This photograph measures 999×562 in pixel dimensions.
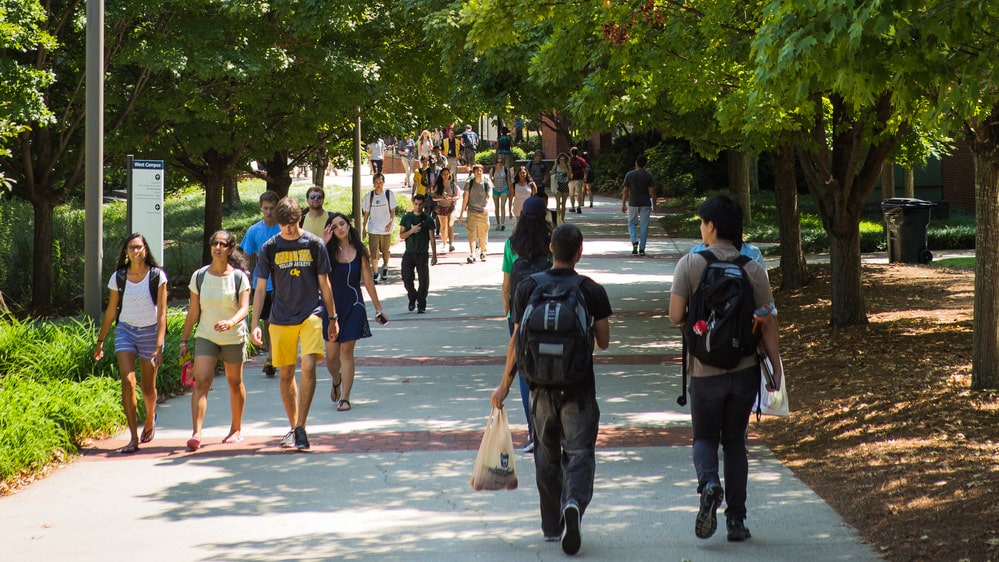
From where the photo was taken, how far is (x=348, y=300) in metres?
9.74

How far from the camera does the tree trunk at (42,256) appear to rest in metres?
18.2

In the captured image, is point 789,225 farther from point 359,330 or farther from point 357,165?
point 357,165

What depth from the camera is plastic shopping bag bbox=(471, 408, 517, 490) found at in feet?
20.2

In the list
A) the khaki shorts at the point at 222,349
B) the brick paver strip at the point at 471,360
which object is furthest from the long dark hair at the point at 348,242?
the brick paver strip at the point at 471,360

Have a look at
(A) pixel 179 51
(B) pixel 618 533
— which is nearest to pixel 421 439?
(B) pixel 618 533

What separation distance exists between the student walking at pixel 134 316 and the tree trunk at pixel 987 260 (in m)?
5.99

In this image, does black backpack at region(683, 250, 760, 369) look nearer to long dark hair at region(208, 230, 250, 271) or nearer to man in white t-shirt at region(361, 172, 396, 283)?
long dark hair at region(208, 230, 250, 271)

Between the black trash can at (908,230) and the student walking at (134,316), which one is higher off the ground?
the black trash can at (908,230)

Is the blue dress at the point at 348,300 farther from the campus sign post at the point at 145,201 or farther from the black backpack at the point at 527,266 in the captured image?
the black backpack at the point at 527,266

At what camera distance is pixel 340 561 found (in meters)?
5.95

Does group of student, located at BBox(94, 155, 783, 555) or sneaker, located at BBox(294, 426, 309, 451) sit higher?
group of student, located at BBox(94, 155, 783, 555)

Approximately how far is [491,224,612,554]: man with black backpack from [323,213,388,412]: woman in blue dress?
3837 mm

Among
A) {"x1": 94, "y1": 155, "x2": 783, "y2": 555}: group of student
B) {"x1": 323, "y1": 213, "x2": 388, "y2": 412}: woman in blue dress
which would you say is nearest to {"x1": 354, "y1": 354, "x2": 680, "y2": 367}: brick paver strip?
{"x1": 94, "y1": 155, "x2": 783, "y2": 555}: group of student

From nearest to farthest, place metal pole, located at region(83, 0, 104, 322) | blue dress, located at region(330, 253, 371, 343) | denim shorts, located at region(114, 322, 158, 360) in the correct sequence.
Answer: denim shorts, located at region(114, 322, 158, 360) < blue dress, located at region(330, 253, 371, 343) < metal pole, located at region(83, 0, 104, 322)
